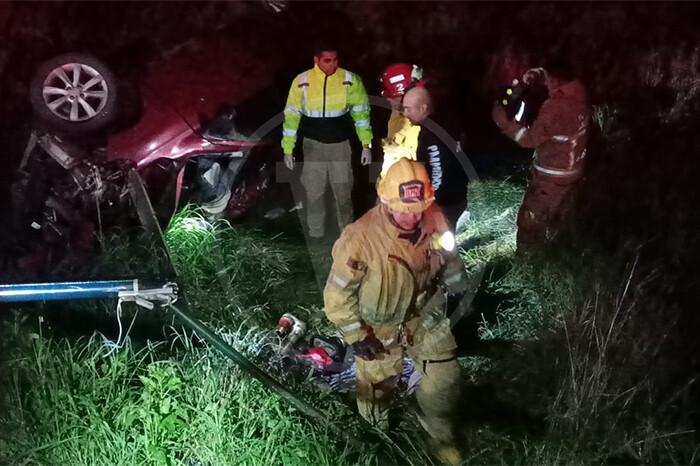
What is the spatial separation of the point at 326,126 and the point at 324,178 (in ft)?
0.77

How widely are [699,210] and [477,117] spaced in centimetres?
129

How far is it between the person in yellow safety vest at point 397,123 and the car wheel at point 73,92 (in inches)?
47.7

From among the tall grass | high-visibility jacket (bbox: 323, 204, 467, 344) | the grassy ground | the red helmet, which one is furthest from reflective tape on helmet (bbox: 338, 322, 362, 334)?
the red helmet

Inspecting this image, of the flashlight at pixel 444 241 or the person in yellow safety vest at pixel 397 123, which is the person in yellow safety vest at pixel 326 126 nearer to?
the person in yellow safety vest at pixel 397 123

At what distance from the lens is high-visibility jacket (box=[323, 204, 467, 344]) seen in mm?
2848

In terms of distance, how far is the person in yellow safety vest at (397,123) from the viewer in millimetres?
2938

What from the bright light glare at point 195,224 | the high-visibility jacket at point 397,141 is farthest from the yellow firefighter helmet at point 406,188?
the bright light glare at point 195,224

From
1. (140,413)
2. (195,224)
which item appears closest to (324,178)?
(195,224)

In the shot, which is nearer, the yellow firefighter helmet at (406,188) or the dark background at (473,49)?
the yellow firefighter helmet at (406,188)

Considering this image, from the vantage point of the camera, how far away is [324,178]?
118 inches

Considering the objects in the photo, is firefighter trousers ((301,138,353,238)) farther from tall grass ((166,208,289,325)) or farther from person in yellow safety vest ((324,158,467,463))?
tall grass ((166,208,289,325))

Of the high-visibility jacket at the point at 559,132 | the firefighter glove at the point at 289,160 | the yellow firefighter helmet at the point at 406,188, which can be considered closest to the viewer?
the yellow firefighter helmet at the point at 406,188

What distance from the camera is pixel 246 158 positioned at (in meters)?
2.98

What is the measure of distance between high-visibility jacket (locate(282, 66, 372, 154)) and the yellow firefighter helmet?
0.25m
